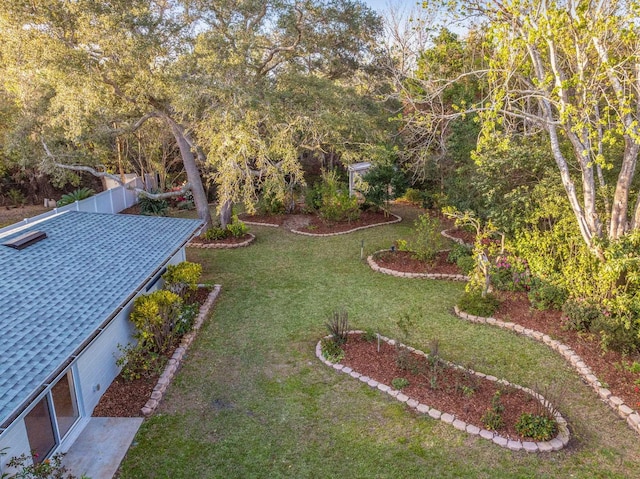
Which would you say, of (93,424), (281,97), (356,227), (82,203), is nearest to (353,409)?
(93,424)

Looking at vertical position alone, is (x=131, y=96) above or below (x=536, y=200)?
above

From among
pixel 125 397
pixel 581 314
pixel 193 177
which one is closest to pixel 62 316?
pixel 125 397

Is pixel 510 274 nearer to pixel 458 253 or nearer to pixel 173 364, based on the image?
pixel 458 253

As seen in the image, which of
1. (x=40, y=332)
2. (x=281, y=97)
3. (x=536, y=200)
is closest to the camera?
(x=40, y=332)

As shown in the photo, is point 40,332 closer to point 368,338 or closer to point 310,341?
point 310,341

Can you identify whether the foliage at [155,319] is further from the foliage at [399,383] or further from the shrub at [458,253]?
the shrub at [458,253]

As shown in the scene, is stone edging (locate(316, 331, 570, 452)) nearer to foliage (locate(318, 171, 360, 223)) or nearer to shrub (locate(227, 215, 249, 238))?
shrub (locate(227, 215, 249, 238))

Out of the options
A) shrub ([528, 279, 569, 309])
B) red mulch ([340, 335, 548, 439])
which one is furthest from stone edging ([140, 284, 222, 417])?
shrub ([528, 279, 569, 309])
